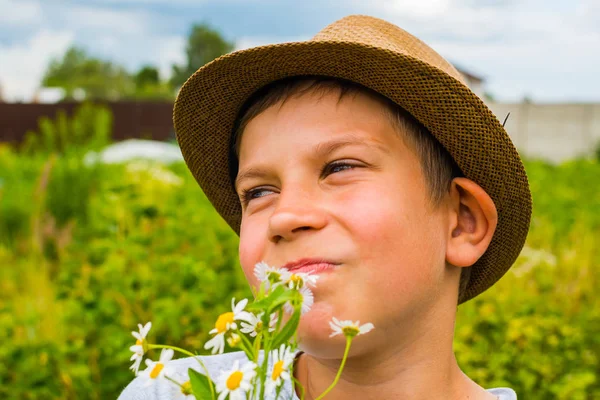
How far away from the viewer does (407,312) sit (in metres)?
1.30

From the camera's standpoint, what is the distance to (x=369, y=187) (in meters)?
1.28

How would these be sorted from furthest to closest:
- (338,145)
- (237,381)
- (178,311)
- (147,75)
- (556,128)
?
1. (147,75)
2. (556,128)
3. (178,311)
4. (338,145)
5. (237,381)

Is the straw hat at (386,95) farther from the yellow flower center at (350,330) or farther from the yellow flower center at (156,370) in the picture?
the yellow flower center at (156,370)

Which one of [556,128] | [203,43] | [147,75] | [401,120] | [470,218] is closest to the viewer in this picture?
[401,120]

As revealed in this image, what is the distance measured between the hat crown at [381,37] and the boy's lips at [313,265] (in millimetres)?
429

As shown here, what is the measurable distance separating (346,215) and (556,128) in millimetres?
26430

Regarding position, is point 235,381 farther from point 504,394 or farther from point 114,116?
point 114,116

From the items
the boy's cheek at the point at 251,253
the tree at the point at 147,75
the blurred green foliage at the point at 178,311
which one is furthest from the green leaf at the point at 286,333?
the tree at the point at 147,75

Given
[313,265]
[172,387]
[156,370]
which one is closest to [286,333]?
[156,370]

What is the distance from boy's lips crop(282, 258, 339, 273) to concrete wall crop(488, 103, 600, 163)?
25.1 meters

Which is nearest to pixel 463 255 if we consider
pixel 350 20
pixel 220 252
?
pixel 350 20

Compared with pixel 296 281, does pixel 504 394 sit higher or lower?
lower

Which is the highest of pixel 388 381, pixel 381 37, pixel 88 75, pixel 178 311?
pixel 381 37

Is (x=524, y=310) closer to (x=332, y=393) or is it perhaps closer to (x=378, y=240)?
(x=332, y=393)
